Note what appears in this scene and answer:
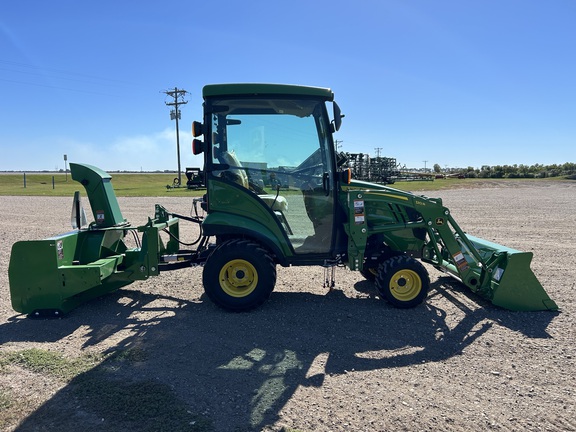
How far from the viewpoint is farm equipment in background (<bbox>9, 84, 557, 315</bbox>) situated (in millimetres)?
4953

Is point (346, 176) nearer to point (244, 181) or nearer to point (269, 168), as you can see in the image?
point (269, 168)

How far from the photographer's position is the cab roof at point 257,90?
496cm

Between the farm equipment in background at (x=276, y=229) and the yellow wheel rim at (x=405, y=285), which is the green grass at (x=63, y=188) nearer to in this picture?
the farm equipment in background at (x=276, y=229)

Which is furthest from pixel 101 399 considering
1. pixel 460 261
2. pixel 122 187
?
pixel 122 187

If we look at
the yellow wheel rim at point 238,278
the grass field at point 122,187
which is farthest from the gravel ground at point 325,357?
the grass field at point 122,187

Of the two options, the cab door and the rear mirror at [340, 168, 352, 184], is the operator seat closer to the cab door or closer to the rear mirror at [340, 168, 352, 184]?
the cab door

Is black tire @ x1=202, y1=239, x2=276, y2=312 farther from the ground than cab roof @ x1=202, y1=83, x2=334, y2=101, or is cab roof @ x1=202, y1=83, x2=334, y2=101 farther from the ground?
cab roof @ x1=202, y1=83, x2=334, y2=101

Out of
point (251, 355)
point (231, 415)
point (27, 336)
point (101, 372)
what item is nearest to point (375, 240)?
point (251, 355)

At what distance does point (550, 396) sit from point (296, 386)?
2.05 metres

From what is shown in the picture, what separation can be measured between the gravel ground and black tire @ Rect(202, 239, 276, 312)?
7.5 inches

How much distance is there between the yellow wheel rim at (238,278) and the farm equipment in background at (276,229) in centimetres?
1

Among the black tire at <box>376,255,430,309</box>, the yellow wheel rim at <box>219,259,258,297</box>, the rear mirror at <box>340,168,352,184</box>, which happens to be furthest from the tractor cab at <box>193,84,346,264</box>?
the black tire at <box>376,255,430,309</box>

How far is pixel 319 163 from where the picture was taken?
5211 mm

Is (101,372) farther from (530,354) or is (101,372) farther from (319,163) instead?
(530,354)
